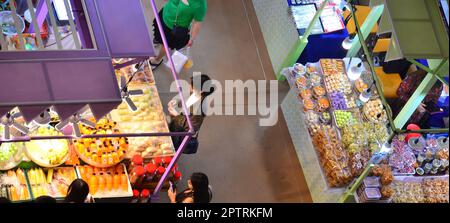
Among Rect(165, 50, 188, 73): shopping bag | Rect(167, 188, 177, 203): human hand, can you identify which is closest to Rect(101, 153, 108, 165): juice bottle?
Rect(167, 188, 177, 203): human hand

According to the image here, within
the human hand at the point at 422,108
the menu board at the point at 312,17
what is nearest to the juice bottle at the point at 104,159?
the menu board at the point at 312,17

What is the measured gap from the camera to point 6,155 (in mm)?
6020

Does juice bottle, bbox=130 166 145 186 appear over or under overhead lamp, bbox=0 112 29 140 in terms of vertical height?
under

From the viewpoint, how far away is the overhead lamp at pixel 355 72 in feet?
25.8

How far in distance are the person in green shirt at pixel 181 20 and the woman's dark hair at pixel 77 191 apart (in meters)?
2.75

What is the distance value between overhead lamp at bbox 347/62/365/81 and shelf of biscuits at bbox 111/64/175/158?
267 cm

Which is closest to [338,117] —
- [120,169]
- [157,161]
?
[157,161]

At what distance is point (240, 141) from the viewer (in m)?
7.85

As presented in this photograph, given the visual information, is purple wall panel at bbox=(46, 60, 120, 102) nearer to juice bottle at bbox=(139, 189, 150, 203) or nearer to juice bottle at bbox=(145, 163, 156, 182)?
juice bottle at bbox=(145, 163, 156, 182)

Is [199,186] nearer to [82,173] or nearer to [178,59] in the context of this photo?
[82,173]

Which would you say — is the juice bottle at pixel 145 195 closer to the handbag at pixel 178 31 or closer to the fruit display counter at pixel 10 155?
the fruit display counter at pixel 10 155

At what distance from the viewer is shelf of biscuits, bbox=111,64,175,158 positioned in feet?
21.4

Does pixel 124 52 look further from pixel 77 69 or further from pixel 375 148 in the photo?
pixel 375 148

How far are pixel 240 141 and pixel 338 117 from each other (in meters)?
1.31
